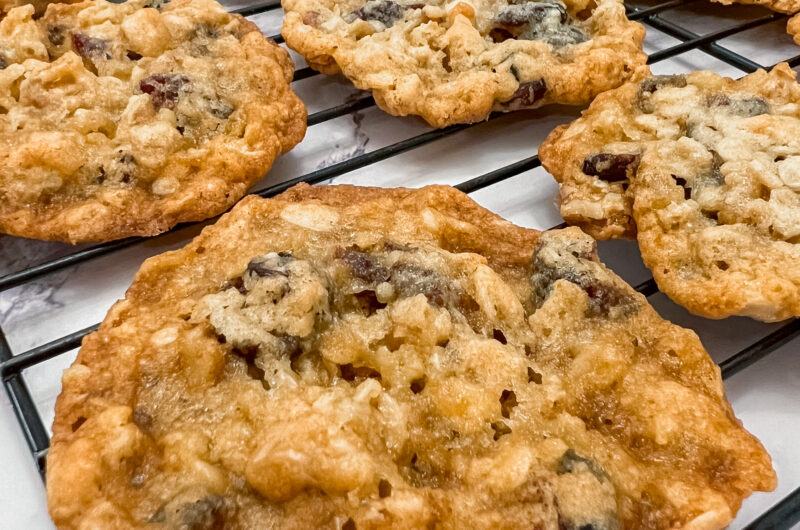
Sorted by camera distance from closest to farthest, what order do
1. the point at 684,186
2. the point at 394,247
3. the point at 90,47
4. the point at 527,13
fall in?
the point at 394,247
the point at 684,186
the point at 90,47
the point at 527,13

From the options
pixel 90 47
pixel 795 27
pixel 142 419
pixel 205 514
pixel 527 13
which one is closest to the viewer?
pixel 205 514

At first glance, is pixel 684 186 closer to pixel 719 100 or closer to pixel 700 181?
pixel 700 181

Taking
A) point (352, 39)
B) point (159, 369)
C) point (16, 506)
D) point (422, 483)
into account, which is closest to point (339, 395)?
point (422, 483)

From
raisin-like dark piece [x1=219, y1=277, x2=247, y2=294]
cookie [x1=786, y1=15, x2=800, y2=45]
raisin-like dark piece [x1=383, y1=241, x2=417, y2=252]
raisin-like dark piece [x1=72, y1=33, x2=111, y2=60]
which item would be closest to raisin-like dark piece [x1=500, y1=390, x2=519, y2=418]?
raisin-like dark piece [x1=383, y1=241, x2=417, y2=252]

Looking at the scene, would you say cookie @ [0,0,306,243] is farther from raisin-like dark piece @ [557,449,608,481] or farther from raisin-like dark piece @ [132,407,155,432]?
raisin-like dark piece @ [557,449,608,481]

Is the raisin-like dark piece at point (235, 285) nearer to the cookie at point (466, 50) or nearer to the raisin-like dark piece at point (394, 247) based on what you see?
the raisin-like dark piece at point (394, 247)

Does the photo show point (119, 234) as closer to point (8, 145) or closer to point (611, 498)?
point (8, 145)

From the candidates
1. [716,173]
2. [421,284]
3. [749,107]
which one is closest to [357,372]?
[421,284]
